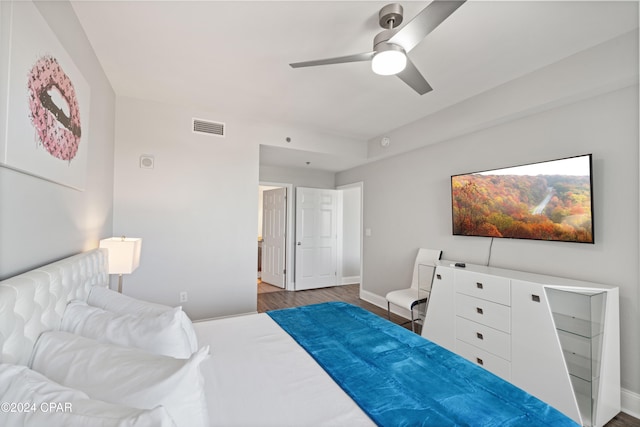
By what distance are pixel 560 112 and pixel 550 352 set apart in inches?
75.5

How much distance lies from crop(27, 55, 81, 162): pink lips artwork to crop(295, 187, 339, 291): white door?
3.69m

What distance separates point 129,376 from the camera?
81 centimetres

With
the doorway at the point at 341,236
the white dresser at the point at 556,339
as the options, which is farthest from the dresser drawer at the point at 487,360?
the doorway at the point at 341,236

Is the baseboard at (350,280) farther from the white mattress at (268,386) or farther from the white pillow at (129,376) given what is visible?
the white pillow at (129,376)

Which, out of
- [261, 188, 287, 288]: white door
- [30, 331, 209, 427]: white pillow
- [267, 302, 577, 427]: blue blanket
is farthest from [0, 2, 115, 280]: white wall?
[261, 188, 287, 288]: white door

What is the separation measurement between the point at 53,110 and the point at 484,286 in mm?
3083

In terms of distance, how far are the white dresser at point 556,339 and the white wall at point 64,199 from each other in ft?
9.59

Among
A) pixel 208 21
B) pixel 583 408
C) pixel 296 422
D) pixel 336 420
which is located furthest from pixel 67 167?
pixel 583 408

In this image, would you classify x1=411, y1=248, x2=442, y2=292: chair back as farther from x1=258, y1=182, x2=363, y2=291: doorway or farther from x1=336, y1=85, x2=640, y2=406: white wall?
x1=258, y1=182, x2=363, y2=291: doorway

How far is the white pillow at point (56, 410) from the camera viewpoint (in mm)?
585

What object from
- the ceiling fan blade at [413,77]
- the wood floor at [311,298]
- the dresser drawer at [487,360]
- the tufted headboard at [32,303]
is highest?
the ceiling fan blade at [413,77]

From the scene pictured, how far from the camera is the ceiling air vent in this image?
3.21 meters

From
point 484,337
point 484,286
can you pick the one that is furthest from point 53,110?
point 484,337

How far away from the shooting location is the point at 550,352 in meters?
1.91
